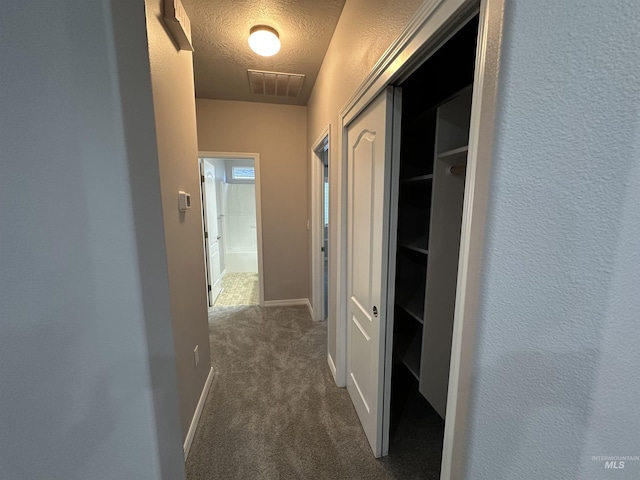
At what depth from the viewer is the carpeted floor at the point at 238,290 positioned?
3.75m

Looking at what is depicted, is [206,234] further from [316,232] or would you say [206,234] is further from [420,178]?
[420,178]

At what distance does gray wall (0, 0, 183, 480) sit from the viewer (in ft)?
1.57

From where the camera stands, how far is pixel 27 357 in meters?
0.53

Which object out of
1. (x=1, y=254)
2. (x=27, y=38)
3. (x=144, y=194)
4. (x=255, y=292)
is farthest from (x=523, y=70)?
(x=255, y=292)

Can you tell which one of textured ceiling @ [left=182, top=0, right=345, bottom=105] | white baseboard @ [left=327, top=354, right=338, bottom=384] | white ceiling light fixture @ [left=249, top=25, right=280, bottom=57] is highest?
textured ceiling @ [left=182, top=0, right=345, bottom=105]

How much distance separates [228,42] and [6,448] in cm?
246

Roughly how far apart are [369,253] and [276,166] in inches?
90.4

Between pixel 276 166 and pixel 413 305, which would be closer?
pixel 413 305

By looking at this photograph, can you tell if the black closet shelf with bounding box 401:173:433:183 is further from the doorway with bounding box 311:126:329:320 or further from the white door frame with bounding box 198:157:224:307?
the white door frame with bounding box 198:157:224:307

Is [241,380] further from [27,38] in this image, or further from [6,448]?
[27,38]

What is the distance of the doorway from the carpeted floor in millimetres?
1104

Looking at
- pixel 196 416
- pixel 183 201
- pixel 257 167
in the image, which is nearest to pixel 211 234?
pixel 257 167

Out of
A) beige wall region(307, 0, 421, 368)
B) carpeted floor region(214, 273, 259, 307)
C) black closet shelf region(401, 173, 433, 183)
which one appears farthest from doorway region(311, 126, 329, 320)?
black closet shelf region(401, 173, 433, 183)

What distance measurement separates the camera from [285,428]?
63.5 inches
